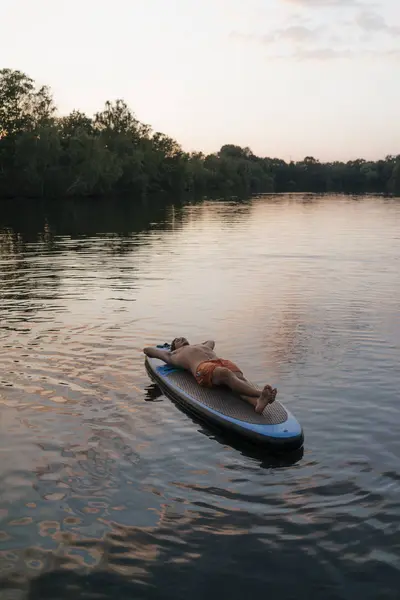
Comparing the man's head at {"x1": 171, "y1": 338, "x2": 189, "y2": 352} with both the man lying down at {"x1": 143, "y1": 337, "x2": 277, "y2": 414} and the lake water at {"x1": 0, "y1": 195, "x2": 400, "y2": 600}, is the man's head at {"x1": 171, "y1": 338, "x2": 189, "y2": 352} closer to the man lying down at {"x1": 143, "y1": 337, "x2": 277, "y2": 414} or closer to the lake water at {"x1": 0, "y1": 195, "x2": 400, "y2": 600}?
the man lying down at {"x1": 143, "y1": 337, "x2": 277, "y2": 414}

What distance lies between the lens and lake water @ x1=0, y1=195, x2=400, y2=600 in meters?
6.84

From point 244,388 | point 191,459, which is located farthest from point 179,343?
point 191,459

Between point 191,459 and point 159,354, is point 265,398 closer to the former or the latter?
point 191,459

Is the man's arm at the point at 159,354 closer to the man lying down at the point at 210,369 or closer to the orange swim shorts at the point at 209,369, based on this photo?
the man lying down at the point at 210,369

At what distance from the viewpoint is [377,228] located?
5294 cm

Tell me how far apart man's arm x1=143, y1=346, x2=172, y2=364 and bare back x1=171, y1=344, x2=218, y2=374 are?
22 cm

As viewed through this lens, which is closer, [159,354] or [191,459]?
[191,459]

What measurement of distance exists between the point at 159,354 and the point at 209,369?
7.32 ft

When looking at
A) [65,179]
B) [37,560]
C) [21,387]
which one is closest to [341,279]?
[21,387]

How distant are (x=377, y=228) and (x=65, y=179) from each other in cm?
6589

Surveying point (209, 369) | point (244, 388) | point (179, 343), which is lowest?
point (244, 388)

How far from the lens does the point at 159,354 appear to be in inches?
529

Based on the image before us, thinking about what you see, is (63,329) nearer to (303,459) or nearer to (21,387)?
(21,387)

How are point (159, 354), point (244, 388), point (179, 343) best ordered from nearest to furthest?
point (244, 388) → point (179, 343) → point (159, 354)
